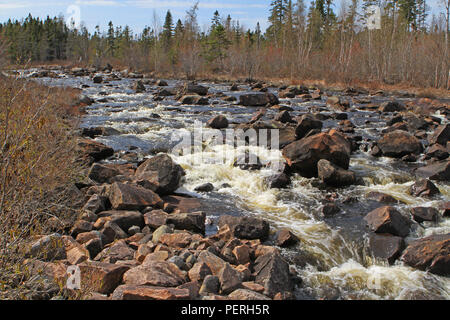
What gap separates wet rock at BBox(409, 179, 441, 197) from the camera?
8.44 metres

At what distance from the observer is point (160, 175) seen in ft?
28.6

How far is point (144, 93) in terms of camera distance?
26359 millimetres

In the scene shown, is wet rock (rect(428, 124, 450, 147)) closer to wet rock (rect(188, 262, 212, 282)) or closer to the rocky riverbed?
the rocky riverbed

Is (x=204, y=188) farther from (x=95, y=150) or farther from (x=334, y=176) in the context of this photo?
(x=95, y=150)

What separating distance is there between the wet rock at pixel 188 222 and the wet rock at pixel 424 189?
5282 mm

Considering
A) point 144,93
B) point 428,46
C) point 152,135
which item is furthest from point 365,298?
point 428,46

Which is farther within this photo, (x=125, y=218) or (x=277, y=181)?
(x=277, y=181)

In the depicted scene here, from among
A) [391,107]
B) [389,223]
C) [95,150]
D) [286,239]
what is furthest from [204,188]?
[391,107]

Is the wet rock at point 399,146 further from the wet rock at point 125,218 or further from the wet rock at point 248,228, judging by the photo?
the wet rock at point 125,218

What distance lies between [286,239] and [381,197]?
3.29m

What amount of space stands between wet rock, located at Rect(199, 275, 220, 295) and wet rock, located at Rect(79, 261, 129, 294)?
1.02m

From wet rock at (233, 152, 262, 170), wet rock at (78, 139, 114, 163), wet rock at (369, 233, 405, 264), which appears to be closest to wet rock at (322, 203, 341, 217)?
wet rock at (369, 233, 405, 264)
